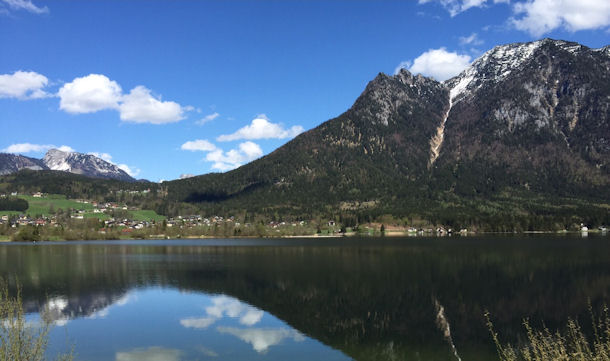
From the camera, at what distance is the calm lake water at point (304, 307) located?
31.0 m

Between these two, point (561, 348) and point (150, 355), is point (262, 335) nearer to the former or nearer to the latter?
point (150, 355)

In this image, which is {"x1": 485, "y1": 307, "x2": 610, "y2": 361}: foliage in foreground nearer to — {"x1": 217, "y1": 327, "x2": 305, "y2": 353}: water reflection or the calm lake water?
the calm lake water

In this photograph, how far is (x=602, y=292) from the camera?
49438 millimetres

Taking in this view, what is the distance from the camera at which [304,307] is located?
1738 inches

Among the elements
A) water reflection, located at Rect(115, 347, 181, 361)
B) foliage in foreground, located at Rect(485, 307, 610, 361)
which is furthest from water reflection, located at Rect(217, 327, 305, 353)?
foliage in foreground, located at Rect(485, 307, 610, 361)

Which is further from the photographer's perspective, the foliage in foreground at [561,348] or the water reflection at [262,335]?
the water reflection at [262,335]

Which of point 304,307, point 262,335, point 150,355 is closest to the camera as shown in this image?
point 150,355

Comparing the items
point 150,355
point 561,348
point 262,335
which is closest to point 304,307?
point 262,335

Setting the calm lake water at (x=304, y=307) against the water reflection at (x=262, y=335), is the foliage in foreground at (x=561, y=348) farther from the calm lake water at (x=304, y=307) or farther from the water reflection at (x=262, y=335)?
the water reflection at (x=262, y=335)

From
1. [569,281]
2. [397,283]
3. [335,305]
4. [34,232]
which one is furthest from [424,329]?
[34,232]

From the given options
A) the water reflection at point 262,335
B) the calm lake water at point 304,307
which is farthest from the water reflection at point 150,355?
the water reflection at point 262,335

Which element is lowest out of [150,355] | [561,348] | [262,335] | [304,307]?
[304,307]

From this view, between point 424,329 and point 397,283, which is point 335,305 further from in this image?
point 397,283

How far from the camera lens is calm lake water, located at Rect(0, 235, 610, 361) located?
102 ft
